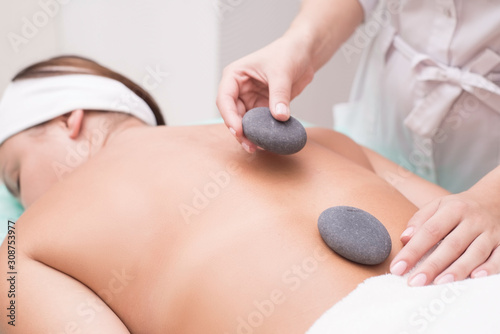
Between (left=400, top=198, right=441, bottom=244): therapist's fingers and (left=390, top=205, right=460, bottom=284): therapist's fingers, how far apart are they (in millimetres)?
14

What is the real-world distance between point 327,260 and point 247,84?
504mm

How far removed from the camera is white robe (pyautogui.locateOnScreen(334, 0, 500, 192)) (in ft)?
4.13

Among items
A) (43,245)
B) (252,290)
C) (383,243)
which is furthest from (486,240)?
(43,245)

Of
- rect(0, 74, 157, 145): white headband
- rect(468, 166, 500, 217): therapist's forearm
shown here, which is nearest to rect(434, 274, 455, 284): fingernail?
rect(468, 166, 500, 217): therapist's forearm

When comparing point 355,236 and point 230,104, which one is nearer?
point 355,236

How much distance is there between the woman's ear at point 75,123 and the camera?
1.34m

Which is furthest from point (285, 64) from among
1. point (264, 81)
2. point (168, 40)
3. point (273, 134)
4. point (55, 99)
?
point (168, 40)

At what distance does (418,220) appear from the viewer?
Result: 2.82ft

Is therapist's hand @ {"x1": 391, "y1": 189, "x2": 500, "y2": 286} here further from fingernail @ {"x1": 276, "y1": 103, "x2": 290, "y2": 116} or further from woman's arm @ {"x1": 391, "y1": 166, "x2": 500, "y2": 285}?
fingernail @ {"x1": 276, "y1": 103, "x2": 290, "y2": 116}

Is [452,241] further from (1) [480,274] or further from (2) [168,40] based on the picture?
(2) [168,40]

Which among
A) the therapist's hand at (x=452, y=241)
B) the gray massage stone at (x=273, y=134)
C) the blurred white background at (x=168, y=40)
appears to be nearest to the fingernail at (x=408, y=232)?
the therapist's hand at (x=452, y=241)

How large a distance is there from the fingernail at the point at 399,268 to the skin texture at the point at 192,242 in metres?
0.04

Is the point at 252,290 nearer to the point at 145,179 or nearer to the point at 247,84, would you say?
the point at 145,179

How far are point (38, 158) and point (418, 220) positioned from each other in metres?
1.02
